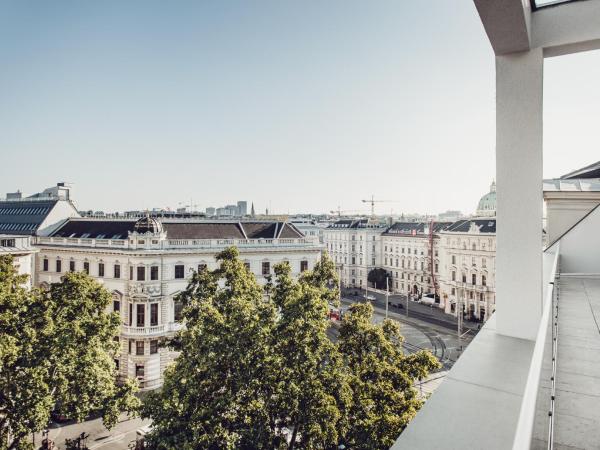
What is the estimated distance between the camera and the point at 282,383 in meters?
9.15

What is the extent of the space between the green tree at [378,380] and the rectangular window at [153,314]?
15615 millimetres

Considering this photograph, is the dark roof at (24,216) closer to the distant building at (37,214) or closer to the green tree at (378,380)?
the distant building at (37,214)

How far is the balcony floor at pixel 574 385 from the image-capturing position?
183cm

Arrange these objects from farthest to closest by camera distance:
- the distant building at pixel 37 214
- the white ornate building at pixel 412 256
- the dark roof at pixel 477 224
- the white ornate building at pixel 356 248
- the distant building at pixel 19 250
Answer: the white ornate building at pixel 356 248, the white ornate building at pixel 412 256, the dark roof at pixel 477 224, the distant building at pixel 37 214, the distant building at pixel 19 250

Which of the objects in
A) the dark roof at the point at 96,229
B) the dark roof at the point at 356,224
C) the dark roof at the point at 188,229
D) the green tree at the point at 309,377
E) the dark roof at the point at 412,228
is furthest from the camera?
the dark roof at the point at 356,224

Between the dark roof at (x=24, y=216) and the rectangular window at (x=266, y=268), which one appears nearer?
the rectangular window at (x=266, y=268)

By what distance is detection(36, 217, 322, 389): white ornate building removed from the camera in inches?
885

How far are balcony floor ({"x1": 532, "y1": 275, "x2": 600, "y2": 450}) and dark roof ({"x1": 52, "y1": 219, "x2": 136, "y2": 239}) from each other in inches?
1016

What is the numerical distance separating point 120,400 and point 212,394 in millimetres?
2862

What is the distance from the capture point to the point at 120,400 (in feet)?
34.0

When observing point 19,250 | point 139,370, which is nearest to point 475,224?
point 139,370

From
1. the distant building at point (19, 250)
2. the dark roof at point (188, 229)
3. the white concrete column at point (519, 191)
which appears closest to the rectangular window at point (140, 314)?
the dark roof at point (188, 229)

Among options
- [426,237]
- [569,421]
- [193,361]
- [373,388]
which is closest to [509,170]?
[569,421]

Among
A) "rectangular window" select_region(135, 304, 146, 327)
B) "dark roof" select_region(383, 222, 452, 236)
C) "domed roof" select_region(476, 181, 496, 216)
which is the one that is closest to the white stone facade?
"dark roof" select_region(383, 222, 452, 236)
